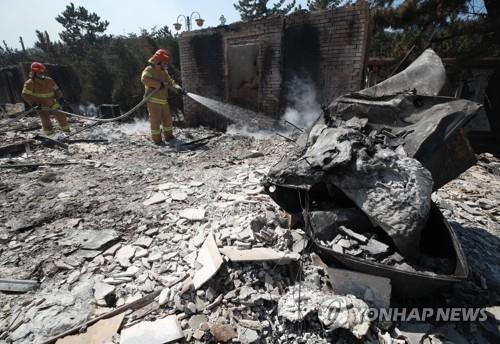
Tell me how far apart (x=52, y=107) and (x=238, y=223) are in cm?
699

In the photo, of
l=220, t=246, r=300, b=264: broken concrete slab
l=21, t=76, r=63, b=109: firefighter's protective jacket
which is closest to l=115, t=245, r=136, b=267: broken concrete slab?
l=220, t=246, r=300, b=264: broken concrete slab

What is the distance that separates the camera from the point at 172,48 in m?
14.2

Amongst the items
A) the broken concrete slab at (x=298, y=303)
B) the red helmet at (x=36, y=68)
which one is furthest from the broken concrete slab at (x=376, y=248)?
the red helmet at (x=36, y=68)

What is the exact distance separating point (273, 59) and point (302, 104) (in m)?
1.35

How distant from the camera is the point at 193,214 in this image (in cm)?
316

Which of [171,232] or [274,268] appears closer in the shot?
[274,268]

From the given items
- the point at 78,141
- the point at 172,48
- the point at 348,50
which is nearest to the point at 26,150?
the point at 78,141

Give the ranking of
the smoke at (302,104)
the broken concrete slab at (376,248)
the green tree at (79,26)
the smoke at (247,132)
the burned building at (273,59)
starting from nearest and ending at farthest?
the broken concrete slab at (376,248) < the burned building at (273,59) < the smoke at (302,104) < the smoke at (247,132) < the green tree at (79,26)

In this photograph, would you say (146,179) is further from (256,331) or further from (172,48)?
(172,48)

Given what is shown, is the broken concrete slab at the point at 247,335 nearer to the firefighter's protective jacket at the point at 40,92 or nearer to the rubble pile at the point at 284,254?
the rubble pile at the point at 284,254

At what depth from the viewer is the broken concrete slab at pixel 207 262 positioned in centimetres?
218

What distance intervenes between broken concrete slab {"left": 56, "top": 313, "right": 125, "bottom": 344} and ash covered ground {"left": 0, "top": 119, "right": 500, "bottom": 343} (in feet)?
0.24

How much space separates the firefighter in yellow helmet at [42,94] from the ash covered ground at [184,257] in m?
3.10

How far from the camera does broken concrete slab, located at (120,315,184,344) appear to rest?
5.85 feet
